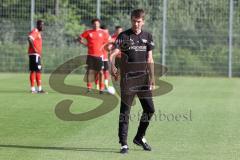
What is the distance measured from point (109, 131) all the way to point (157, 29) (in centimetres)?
1967

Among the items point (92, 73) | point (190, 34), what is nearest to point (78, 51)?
point (190, 34)

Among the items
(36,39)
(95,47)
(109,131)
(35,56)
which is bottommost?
(109,131)

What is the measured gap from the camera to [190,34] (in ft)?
103

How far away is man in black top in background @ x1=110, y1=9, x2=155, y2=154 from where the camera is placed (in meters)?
10.1

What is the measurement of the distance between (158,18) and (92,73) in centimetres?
1128

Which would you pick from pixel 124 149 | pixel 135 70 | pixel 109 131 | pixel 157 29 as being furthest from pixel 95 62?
pixel 157 29

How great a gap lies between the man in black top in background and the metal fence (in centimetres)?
2109

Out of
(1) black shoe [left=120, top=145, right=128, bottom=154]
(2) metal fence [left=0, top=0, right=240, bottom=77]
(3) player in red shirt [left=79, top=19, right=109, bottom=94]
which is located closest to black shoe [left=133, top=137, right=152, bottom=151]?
(1) black shoe [left=120, top=145, right=128, bottom=154]

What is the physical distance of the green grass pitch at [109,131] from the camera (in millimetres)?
9859

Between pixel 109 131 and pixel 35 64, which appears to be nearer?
pixel 109 131

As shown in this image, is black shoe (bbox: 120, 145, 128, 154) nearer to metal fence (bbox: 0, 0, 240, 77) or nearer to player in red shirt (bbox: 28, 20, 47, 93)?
player in red shirt (bbox: 28, 20, 47, 93)

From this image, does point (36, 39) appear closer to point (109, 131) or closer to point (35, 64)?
point (35, 64)

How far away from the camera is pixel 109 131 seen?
12227 millimetres

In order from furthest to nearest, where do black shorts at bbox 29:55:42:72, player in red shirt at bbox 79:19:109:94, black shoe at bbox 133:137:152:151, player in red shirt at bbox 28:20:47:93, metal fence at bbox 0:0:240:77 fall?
metal fence at bbox 0:0:240:77
black shorts at bbox 29:55:42:72
player in red shirt at bbox 79:19:109:94
player in red shirt at bbox 28:20:47:93
black shoe at bbox 133:137:152:151
